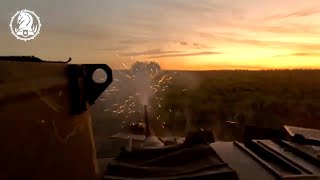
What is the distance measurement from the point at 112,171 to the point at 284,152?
128 centimetres

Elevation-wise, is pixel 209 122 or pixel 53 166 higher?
pixel 53 166

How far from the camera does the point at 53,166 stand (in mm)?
1468

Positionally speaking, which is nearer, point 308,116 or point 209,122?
point 209,122

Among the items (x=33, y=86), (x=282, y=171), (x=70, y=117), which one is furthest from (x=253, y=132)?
(x=33, y=86)

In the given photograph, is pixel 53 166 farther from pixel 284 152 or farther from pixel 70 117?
pixel 284 152

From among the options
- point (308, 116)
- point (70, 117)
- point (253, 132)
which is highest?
point (70, 117)

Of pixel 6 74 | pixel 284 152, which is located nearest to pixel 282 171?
pixel 284 152

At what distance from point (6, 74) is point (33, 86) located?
0.15 m

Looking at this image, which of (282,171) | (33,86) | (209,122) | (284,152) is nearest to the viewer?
(33,86)

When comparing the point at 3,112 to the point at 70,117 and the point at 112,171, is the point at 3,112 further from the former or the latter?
the point at 112,171

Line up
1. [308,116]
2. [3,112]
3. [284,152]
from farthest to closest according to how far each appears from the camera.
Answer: [308,116] < [284,152] < [3,112]

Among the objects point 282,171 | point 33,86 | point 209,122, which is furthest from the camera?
point 209,122

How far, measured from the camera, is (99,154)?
314 centimetres

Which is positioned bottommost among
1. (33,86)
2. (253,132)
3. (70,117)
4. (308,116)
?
(308,116)
